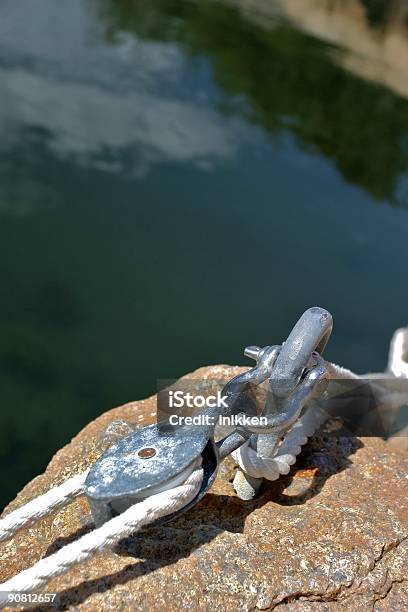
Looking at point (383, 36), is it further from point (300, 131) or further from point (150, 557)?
point (150, 557)

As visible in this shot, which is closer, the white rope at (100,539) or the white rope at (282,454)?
the white rope at (100,539)

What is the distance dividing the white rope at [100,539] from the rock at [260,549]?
0.08 m

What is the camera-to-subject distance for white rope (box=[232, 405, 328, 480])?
1470mm

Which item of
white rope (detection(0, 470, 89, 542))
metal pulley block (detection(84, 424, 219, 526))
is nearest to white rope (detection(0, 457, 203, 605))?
metal pulley block (detection(84, 424, 219, 526))

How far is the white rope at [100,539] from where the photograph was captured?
123cm

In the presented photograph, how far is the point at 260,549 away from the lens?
138 centimetres

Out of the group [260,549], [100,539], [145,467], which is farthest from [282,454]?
[100,539]

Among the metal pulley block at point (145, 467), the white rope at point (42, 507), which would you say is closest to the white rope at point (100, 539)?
the metal pulley block at point (145, 467)

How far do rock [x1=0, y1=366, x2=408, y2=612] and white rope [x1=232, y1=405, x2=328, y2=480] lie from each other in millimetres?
69

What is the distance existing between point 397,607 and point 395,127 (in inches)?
216

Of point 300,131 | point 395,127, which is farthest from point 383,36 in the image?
point 300,131

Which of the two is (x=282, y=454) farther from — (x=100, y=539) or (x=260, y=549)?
(x=100, y=539)

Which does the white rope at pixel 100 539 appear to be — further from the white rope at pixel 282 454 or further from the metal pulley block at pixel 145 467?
the white rope at pixel 282 454

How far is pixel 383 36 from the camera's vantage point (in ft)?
31.1
